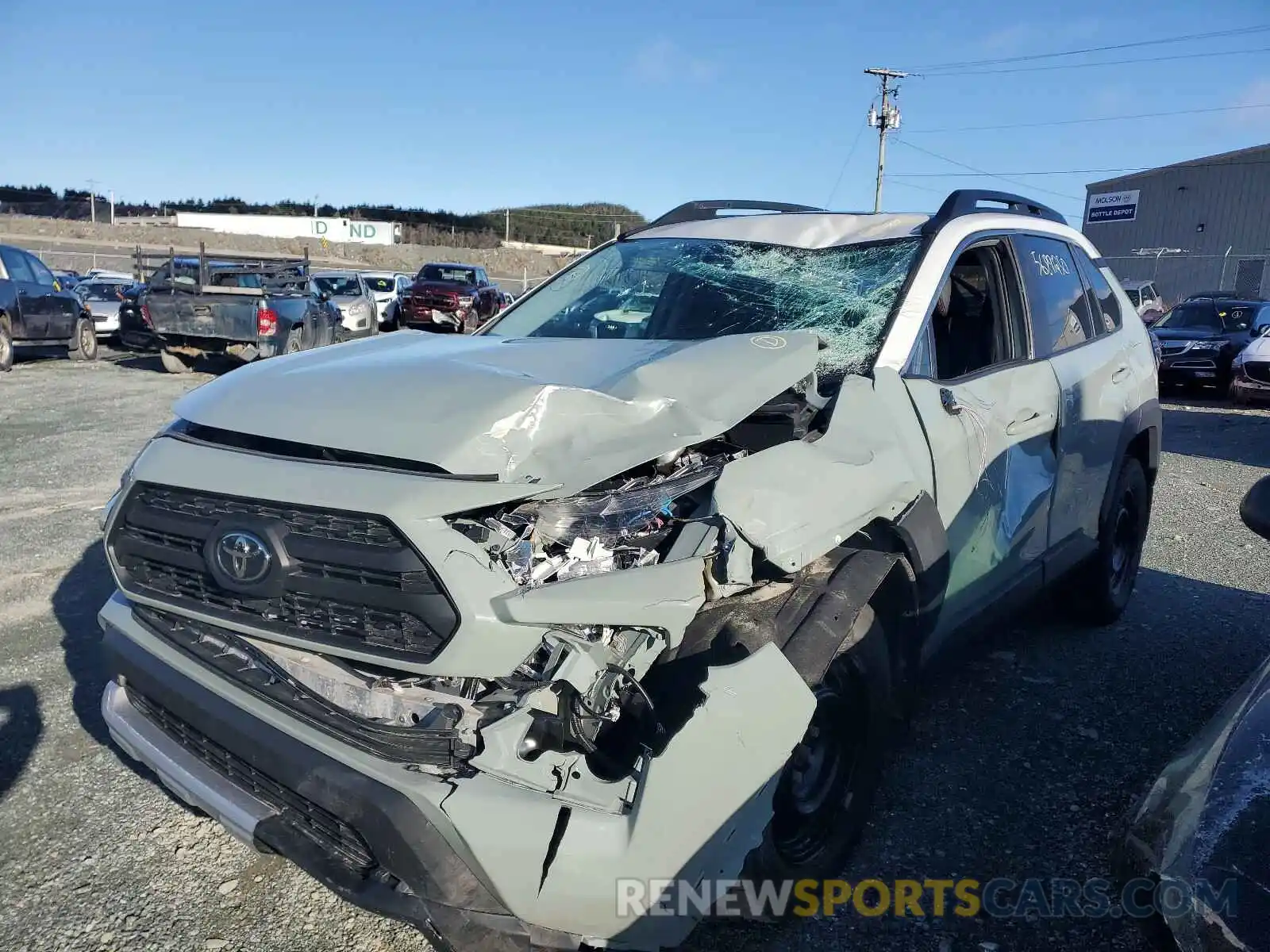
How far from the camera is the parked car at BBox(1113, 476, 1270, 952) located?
5.55 ft

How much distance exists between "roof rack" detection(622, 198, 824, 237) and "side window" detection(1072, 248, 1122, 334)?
59.8 inches

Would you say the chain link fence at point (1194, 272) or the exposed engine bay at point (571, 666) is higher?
the chain link fence at point (1194, 272)

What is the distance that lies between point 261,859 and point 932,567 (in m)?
2.32

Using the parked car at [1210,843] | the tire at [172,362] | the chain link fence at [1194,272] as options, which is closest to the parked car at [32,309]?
the tire at [172,362]

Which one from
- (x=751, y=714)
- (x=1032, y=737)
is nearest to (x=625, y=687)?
(x=751, y=714)

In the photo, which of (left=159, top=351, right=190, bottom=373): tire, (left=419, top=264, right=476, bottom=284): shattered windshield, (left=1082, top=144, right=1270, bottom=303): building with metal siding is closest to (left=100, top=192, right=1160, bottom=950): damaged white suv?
(left=159, top=351, right=190, bottom=373): tire

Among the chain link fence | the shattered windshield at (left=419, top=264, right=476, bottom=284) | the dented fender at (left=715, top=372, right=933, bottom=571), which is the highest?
the chain link fence

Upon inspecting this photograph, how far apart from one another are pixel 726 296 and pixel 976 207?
1126 millimetres

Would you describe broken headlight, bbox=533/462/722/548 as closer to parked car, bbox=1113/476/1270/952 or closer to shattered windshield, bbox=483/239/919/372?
shattered windshield, bbox=483/239/919/372

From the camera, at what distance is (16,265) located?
1410 centimetres

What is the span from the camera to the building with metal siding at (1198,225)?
30250 millimetres

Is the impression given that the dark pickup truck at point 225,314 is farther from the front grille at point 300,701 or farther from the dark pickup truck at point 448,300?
the front grille at point 300,701

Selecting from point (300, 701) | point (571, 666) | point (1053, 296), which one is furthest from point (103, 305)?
point (571, 666)

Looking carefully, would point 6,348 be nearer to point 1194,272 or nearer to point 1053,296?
point 1053,296
